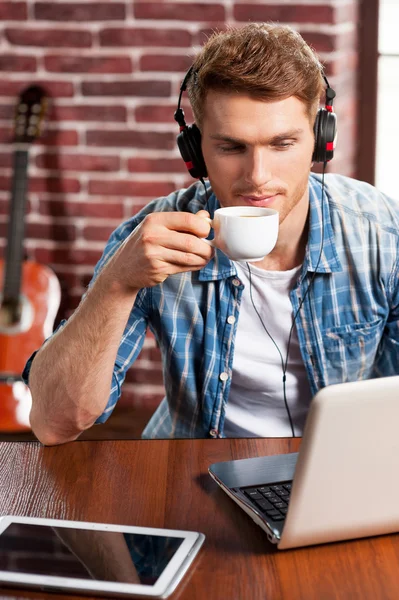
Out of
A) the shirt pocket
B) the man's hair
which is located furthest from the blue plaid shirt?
the man's hair

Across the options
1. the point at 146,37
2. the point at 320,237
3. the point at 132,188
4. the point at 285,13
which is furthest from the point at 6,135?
the point at 320,237

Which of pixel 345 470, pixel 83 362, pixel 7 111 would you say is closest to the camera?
pixel 345 470

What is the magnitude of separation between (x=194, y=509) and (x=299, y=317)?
59cm

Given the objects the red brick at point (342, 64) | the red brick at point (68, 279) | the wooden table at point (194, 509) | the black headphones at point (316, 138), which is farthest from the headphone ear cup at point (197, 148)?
the red brick at point (68, 279)

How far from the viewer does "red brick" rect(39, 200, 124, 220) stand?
242 cm

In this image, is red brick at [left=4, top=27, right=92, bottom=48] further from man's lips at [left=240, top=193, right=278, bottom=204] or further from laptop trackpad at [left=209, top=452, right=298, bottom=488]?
laptop trackpad at [left=209, top=452, right=298, bottom=488]

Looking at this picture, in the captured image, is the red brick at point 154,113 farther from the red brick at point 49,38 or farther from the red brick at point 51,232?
the red brick at point 51,232

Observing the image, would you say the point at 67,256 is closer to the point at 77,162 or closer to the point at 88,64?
the point at 77,162

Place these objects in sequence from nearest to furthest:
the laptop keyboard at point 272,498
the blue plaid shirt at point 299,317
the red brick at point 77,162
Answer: the laptop keyboard at point 272,498
the blue plaid shirt at point 299,317
the red brick at point 77,162

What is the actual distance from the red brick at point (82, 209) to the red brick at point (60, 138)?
0.57ft

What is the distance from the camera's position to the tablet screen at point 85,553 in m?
0.85

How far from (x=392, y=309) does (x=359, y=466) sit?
0.76 m

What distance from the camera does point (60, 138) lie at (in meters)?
2.39

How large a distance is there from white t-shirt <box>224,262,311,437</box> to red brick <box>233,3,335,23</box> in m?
0.99
